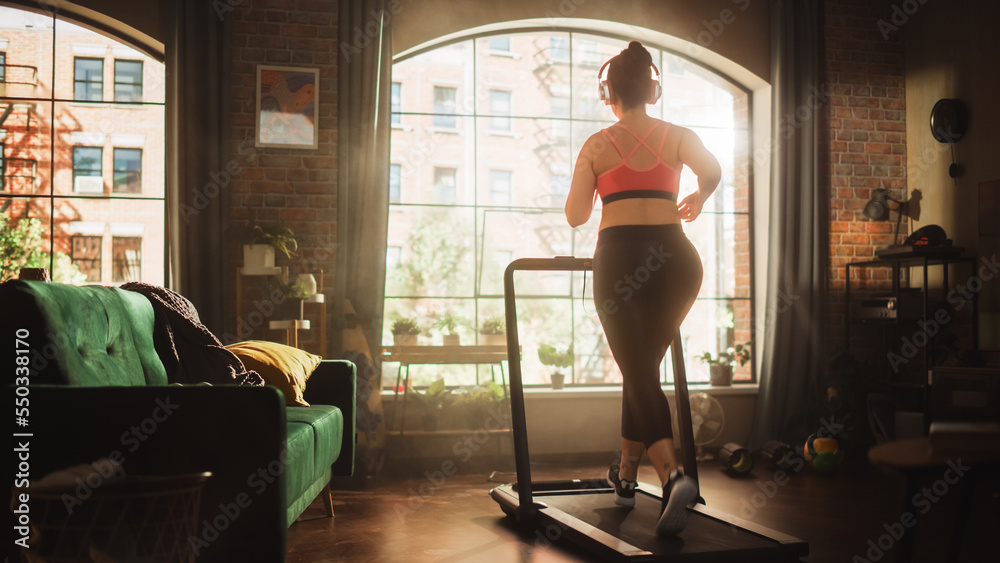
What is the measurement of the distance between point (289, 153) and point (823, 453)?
3652mm

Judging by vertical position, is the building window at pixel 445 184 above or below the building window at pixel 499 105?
below

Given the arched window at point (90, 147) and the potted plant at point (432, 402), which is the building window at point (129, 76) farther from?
the potted plant at point (432, 402)

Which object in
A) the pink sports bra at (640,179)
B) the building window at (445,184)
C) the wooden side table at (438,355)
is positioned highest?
the building window at (445,184)

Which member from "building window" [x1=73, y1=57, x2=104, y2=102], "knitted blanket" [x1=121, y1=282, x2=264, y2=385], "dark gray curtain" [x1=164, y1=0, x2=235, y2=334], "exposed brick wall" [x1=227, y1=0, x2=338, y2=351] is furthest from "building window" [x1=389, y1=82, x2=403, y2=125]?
"building window" [x1=73, y1=57, x2=104, y2=102]

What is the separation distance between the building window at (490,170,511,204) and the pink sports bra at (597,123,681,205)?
10.6m

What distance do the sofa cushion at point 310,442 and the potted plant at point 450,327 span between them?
1442 millimetres

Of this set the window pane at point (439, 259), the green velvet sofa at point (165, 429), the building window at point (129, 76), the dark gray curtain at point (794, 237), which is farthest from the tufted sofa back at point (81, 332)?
the building window at point (129, 76)

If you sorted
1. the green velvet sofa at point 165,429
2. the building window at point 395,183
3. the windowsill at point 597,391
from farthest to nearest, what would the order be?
the building window at point 395,183, the windowsill at point 597,391, the green velvet sofa at point 165,429

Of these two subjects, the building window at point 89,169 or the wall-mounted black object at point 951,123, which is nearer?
the wall-mounted black object at point 951,123

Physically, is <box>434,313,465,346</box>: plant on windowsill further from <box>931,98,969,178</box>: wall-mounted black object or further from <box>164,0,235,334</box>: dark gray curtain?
<box>931,98,969,178</box>: wall-mounted black object

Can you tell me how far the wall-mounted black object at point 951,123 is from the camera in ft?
15.4

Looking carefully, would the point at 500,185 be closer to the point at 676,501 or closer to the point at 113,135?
the point at 113,135

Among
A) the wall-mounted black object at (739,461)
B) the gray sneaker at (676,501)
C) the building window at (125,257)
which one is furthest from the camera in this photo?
the building window at (125,257)

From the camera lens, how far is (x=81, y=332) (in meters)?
2.06
